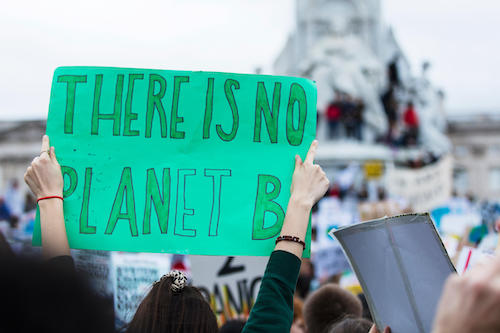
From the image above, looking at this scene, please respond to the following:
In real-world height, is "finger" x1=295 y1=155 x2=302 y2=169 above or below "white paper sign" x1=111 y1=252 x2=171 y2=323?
above

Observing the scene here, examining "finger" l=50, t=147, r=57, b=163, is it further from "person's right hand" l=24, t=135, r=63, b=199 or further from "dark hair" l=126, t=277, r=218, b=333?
"dark hair" l=126, t=277, r=218, b=333

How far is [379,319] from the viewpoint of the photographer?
1.72 meters

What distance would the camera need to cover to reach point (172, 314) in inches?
68.6

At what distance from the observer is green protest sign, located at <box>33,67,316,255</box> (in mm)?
2143

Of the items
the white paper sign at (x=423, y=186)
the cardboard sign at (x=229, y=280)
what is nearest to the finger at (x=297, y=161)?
the cardboard sign at (x=229, y=280)

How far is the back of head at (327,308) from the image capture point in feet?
10.1

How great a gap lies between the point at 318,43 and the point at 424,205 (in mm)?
12795

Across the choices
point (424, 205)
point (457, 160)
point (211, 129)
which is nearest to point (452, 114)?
point (457, 160)

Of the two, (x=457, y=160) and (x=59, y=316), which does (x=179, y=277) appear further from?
(x=457, y=160)

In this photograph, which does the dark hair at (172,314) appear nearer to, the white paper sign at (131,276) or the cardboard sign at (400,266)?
the cardboard sign at (400,266)

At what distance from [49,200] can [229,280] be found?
234 centimetres

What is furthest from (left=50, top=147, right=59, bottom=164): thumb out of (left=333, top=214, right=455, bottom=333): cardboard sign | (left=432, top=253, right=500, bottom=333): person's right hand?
(left=432, top=253, right=500, bottom=333): person's right hand

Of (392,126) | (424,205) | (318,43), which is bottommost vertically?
(424,205)

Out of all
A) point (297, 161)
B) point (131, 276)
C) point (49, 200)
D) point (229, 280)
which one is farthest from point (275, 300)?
point (229, 280)
